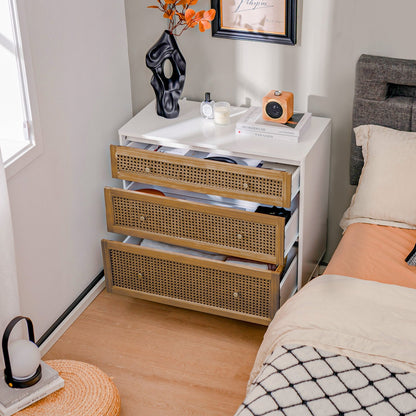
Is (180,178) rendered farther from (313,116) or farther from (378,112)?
(378,112)

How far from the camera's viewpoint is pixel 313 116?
263 cm

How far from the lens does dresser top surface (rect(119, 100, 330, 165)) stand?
2354mm

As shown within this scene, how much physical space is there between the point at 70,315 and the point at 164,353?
0.42 meters

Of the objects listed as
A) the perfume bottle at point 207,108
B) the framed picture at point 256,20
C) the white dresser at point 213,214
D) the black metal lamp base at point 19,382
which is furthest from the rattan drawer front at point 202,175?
the black metal lamp base at point 19,382

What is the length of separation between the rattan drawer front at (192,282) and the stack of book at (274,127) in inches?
19.1

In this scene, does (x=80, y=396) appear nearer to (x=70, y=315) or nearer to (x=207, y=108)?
(x=70, y=315)

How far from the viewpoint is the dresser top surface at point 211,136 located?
2354 millimetres

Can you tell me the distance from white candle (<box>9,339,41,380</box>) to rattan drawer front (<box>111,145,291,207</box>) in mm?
743

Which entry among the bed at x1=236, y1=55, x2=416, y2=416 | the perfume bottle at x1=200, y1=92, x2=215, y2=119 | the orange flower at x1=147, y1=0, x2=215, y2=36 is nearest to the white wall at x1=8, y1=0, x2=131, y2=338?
the orange flower at x1=147, y1=0, x2=215, y2=36

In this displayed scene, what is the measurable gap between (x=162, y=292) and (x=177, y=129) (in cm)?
63

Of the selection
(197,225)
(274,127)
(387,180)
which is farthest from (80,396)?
(387,180)

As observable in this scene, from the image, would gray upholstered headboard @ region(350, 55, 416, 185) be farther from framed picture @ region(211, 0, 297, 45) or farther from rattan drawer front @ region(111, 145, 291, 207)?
rattan drawer front @ region(111, 145, 291, 207)

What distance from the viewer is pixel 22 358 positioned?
2.03 metres

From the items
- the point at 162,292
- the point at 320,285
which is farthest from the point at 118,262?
the point at 320,285
